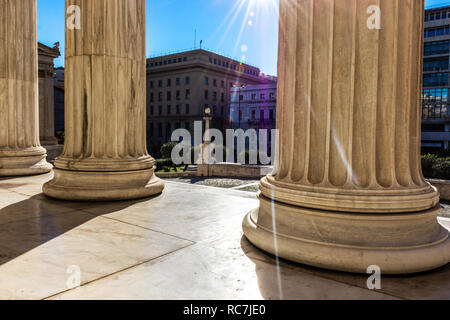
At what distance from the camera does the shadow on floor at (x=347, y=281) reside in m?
3.83

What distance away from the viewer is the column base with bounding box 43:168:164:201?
28.7ft

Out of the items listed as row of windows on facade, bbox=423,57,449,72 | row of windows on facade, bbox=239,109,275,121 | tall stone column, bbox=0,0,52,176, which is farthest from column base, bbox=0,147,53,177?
row of windows on facade, bbox=423,57,449,72

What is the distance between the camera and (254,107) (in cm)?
10012

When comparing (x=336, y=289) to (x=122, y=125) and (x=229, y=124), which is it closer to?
(x=122, y=125)

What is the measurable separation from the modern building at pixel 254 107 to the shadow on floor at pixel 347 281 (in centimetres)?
8915

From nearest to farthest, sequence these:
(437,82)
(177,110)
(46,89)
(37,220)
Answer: (37,220) < (46,89) < (437,82) < (177,110)

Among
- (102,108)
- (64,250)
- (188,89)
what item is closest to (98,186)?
(102,108)

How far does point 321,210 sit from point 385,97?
1.67 m

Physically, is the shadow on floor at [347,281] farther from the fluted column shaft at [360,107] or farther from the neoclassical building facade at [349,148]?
the fluted column shaft at [360,107]

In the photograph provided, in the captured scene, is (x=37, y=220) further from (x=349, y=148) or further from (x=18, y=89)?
(x=18, y=89)

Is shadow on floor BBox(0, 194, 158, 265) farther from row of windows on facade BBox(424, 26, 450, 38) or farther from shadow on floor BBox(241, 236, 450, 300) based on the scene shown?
row of windows on facade BBox(424, 26, 450, 38)

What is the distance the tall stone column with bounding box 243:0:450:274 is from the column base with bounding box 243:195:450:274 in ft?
0.04

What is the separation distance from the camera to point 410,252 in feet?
14.1

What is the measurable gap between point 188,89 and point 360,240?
104 m
